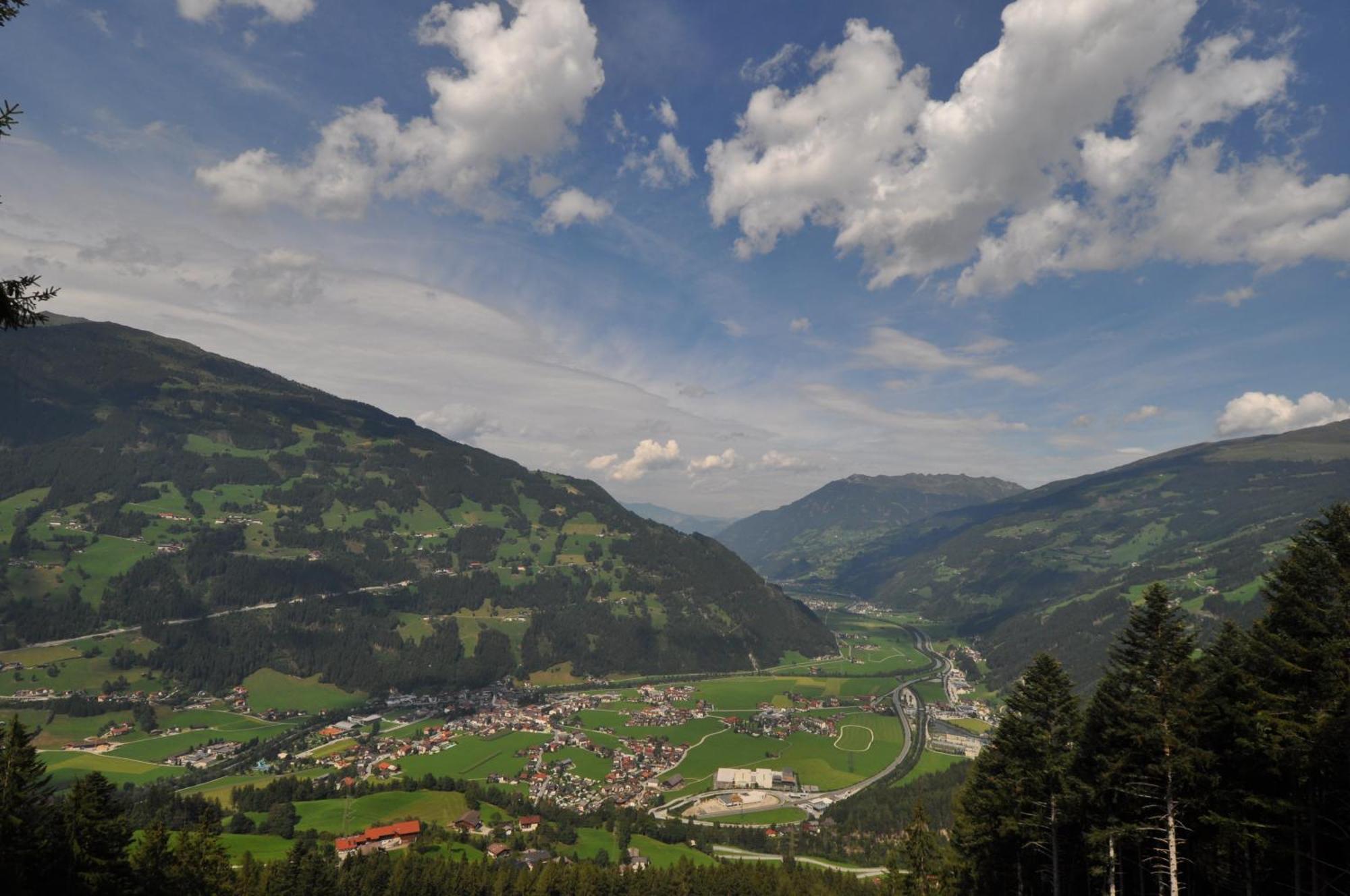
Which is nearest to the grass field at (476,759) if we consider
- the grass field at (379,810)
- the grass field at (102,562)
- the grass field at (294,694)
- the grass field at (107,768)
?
the grass field at (379,810)

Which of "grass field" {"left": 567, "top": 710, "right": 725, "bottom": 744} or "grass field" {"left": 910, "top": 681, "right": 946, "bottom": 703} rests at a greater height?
"grass field" {"left": 567, "top": 710, "right": 725, "bottom": 744}

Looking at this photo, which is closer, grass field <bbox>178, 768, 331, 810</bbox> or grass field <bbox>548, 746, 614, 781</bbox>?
grass field <bbox>178, 768, 331, 810</bbox>

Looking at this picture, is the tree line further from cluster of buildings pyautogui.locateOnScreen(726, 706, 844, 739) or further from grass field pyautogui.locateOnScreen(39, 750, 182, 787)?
grass field pyautogui.locateOnScreen(39, 750, 182, 787)

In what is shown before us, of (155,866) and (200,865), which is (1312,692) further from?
(200,865)

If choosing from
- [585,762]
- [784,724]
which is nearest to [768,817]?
[585,762]

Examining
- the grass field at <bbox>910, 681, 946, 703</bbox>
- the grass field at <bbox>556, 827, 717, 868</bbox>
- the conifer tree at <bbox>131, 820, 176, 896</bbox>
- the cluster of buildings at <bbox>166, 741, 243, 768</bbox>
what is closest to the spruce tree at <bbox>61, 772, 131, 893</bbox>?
the conifer tree at <bbox>131, 820, 176, 896</bbox>

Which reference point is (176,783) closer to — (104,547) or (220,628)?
(220,628)

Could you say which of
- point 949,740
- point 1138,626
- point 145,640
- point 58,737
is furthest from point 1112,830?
point 145,640
